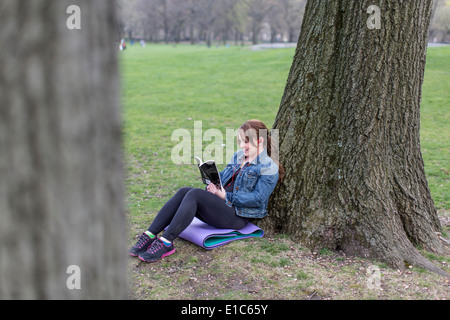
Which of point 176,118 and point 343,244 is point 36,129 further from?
point 176,118

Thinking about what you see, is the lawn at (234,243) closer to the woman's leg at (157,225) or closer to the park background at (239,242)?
the park background at (239,242)

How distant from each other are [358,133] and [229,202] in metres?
1.36

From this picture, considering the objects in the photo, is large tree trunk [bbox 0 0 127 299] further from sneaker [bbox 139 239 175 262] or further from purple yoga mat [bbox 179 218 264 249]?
purple yoga mat [bbox 179 218 264 249]

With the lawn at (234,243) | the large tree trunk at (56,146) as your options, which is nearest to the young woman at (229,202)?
the lawn at (234,243)

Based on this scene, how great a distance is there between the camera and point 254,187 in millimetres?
4234

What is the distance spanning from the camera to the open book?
406 cm

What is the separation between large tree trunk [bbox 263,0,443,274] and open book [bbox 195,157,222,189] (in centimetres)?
65

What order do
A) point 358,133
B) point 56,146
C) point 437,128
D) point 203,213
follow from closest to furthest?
point 56,146 → point 358,133 → point 203,213 → point 437,128

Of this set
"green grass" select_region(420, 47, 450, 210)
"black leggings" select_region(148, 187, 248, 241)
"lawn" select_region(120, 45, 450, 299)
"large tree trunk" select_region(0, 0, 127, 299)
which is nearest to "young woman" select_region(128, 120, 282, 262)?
"black leggings" select_region(148, 187, 248, 241)

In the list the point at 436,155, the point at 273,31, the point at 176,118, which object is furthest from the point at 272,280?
the point at 273,31

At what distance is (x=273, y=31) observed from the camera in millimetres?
66000

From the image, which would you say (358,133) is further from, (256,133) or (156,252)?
(156,252)

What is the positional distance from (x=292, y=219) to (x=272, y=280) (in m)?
0.79

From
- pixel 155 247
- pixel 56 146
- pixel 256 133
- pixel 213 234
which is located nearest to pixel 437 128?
pixel 256 133
